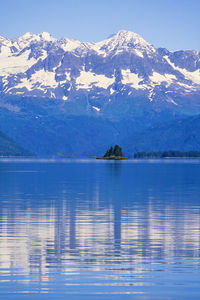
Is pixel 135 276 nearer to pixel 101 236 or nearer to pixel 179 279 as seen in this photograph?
pixel 179 279

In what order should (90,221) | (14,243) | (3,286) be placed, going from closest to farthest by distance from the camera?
(3,286), (14,243), (90,221)

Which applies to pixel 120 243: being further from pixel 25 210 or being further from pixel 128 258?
pixel 25 210

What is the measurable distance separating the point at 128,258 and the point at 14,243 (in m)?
10.8

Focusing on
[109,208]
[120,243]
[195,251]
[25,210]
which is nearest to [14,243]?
[120,243]

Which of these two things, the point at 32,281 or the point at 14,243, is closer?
the point at 32,281

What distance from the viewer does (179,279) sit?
38.7 metres

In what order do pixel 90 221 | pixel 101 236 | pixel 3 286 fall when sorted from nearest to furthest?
pixel 3 286 → pixel 101 236 → pixel 90 221

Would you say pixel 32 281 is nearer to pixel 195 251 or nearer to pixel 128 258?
pixel 128 258

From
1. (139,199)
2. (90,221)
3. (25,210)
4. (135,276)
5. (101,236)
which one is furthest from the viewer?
(139,199)

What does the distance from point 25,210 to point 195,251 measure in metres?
39.3

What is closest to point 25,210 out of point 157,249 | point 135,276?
point 157,249

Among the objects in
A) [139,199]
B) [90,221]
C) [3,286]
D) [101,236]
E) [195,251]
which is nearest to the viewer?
[3,286]

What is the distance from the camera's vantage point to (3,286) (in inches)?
1441

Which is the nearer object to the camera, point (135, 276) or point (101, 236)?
point (135, 276)
